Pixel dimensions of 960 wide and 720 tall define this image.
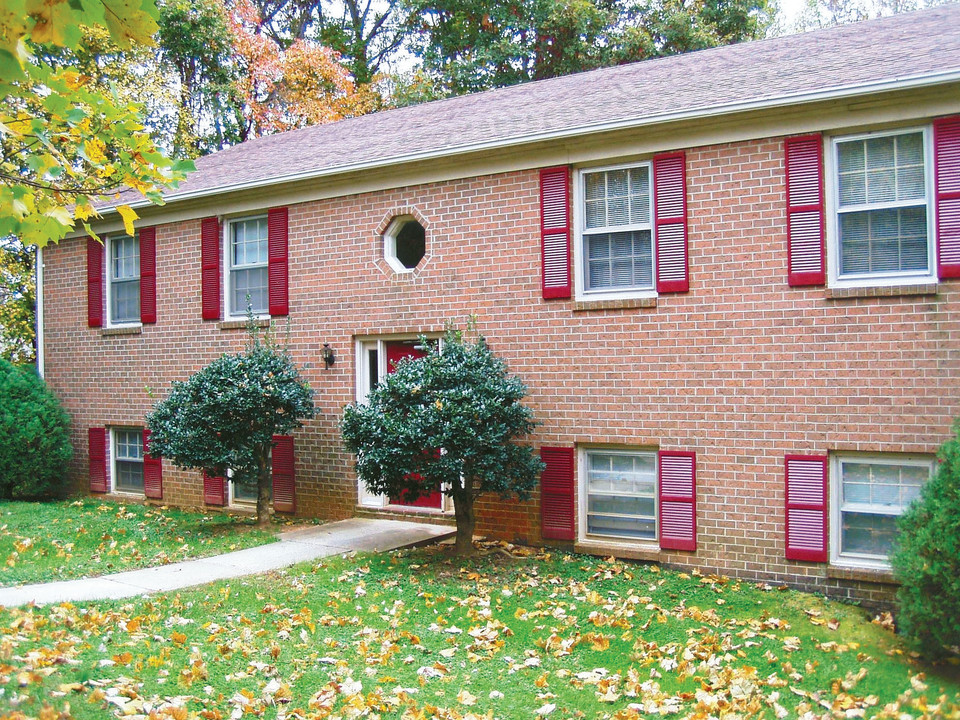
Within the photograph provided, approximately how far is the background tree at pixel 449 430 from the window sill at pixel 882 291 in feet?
10.5

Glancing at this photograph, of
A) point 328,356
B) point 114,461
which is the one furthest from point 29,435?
point 328,356

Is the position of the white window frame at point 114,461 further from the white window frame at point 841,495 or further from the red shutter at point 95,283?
the white window frame at point 841,495

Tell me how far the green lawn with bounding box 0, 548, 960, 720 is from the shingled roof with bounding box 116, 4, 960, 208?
4.72 m

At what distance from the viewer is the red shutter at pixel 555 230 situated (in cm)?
959

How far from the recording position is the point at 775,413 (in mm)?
8492

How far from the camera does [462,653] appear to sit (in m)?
6.50

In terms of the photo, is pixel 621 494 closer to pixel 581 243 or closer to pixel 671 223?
pixel 581 243

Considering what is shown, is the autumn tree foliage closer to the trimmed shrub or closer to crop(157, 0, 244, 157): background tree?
crop(157, 0, 244, 157): background tree

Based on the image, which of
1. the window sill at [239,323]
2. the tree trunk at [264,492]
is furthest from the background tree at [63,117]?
the window sill at [239,323]

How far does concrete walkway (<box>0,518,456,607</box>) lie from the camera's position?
7.67 metres

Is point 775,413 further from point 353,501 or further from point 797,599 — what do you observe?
point 353,501

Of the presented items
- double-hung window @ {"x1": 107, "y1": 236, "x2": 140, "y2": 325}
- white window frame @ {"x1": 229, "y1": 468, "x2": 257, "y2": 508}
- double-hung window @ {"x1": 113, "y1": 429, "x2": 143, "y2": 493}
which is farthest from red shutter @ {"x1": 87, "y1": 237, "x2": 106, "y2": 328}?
white window frame @ {"x1": 229, "y1": 468, "x2": 257, "y2": 508}

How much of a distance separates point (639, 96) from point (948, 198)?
373cm

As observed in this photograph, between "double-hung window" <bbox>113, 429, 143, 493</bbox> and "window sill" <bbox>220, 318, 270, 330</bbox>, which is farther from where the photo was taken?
"double-hung window" <bbox>113, 429, 143, 493</bbox>
